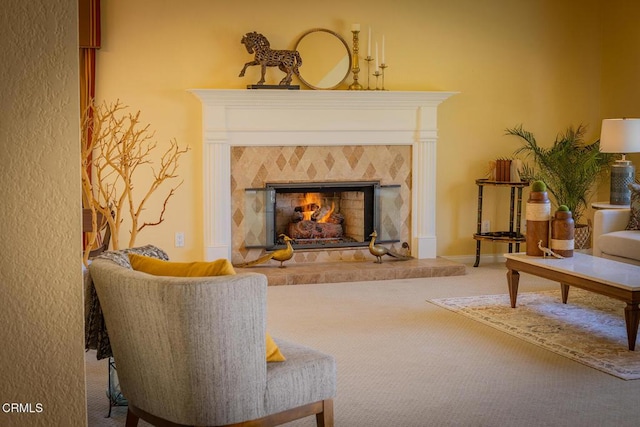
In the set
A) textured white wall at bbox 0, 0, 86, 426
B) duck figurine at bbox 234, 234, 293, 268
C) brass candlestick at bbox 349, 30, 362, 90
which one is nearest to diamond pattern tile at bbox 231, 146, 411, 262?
duck figurine at bbox 234, 234, 293, 268

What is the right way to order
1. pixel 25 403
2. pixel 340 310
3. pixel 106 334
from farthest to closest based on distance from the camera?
pixel 340 310, pixel 106 334, pixel 25 403

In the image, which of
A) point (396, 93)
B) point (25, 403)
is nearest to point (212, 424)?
point (25, 403)

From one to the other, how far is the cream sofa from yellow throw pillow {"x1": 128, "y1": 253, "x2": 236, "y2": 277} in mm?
3793

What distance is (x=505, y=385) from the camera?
13.2 feet

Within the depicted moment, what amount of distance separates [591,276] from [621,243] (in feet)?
4.42

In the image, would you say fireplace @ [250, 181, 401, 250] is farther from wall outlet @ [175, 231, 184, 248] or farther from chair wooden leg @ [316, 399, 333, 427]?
chair wooden leg @ [316, 399, 333, 427]

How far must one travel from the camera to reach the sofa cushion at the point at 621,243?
5.82m

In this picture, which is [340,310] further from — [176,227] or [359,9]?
[359,9]

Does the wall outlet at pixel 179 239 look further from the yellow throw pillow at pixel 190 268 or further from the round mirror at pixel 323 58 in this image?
the yellow throw pillow at pixel 190 268

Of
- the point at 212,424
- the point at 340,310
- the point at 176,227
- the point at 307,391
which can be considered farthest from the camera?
the point at 176,227

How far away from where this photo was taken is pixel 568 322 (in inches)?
206

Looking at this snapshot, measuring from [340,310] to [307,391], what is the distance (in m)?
2.71

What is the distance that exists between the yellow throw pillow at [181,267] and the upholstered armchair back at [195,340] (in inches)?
5.7

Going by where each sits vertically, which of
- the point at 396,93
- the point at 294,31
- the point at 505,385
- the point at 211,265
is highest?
the point at 294,31
